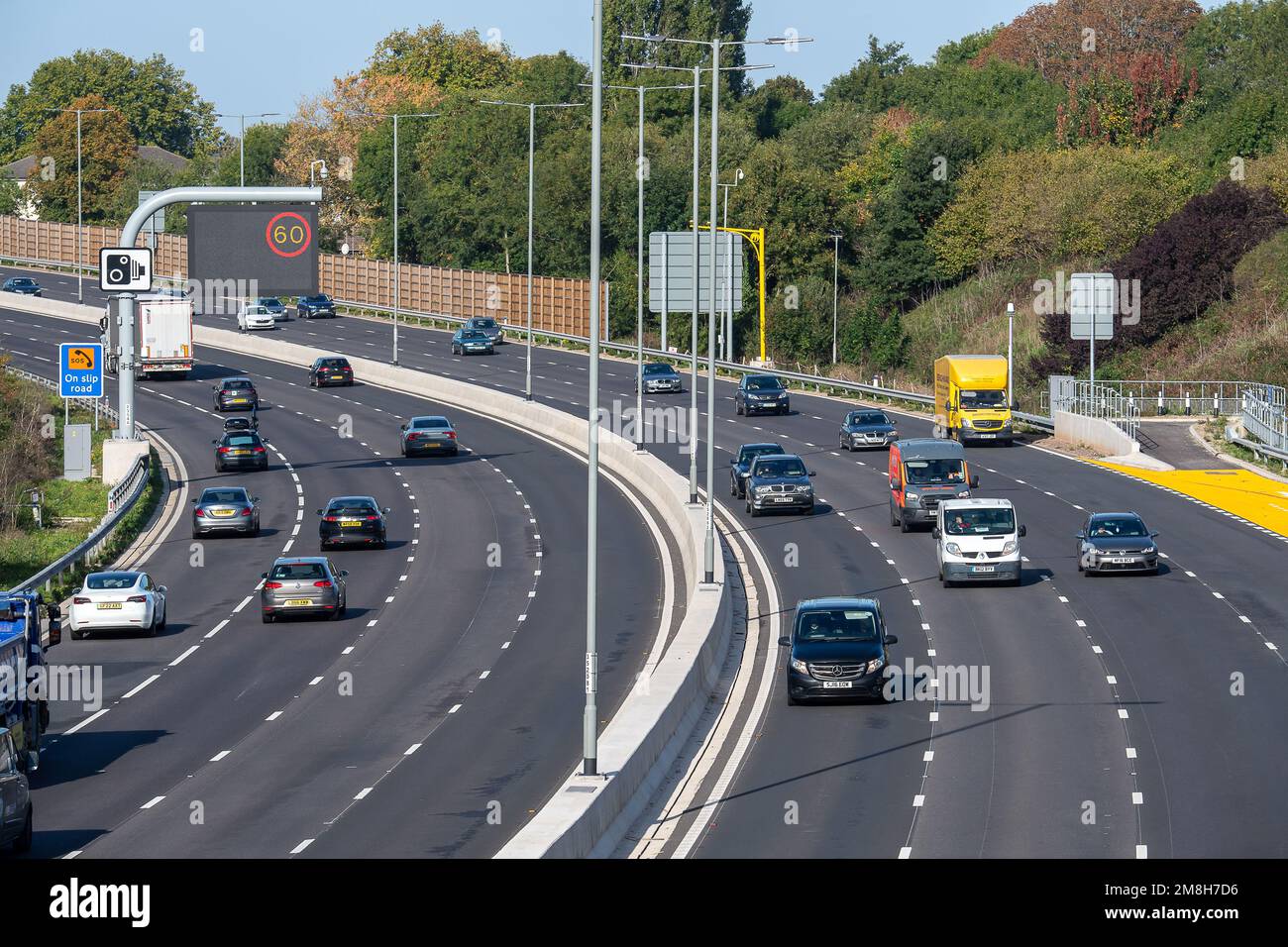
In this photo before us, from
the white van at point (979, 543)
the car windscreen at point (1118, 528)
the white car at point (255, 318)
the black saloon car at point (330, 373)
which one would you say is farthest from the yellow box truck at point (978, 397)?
the white car at point (255, 318)

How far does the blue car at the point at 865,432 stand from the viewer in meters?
65.5

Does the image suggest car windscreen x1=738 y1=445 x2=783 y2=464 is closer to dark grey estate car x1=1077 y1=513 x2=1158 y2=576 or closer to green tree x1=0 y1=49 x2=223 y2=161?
dark grey estate car x1=1077 y1=513 x2=1158 y2=576

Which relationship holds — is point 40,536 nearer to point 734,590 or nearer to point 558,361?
point 734,590

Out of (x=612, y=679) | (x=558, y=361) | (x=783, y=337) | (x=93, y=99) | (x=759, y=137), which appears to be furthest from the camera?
(x=93, y=99)

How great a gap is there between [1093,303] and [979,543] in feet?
97.8

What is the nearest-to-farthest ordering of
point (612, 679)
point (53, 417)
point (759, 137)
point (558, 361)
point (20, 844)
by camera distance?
point (20, 844)
point (612, 679)
point (53, 417)
point (558, 361)
point (759, 137)

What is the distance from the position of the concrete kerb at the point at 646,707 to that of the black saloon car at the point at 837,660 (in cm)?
170

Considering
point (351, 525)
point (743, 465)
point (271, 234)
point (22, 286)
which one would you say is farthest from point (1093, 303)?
point (22, 286)

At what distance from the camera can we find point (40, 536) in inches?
2192

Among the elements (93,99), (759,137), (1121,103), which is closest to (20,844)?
(1121,103)

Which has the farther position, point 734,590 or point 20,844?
point 734,590

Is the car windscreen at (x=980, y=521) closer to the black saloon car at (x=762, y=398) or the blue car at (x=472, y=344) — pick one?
the black saloon car at (x=762, y=398)

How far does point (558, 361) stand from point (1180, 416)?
3534cm

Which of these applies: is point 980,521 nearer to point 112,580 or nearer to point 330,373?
point 112,580
